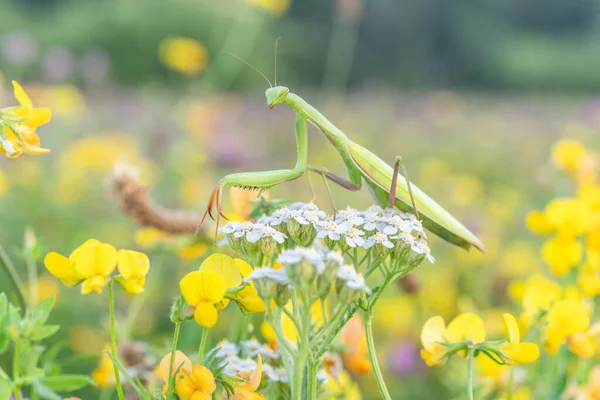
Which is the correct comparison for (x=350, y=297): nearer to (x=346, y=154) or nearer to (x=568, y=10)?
(x=346, y=154)

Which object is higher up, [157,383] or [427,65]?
[157,383]

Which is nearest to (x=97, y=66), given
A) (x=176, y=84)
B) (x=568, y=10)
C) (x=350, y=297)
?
(x=350, y=297)

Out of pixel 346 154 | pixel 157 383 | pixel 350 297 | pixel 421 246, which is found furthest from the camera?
pixel 346 154

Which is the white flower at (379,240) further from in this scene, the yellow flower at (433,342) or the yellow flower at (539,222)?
the yellow flower at (539,222)

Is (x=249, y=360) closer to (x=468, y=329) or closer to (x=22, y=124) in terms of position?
(x=468, y=329)

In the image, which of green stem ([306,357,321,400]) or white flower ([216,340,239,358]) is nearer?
green stem ([306,357,321,400])

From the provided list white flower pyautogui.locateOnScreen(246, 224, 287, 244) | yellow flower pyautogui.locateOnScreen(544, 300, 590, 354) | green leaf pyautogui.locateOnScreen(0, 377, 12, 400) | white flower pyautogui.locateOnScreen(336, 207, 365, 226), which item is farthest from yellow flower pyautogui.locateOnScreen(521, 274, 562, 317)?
green leaf pyautogui.locateOnScreen(0, 377, 12, 400)

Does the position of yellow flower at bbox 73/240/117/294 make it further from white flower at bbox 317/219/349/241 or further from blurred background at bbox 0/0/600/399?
white flower at bbox 317/219/349/241
